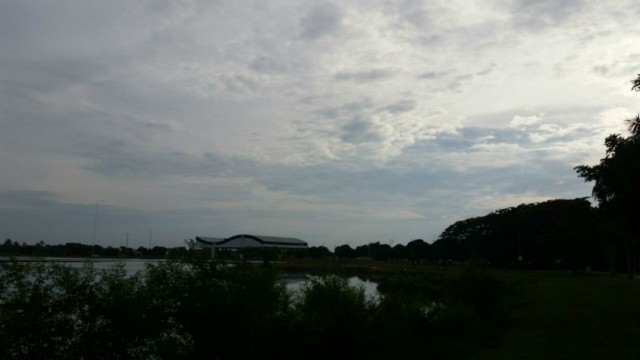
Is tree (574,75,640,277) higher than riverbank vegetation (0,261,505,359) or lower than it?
higher

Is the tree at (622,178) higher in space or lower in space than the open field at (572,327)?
higher

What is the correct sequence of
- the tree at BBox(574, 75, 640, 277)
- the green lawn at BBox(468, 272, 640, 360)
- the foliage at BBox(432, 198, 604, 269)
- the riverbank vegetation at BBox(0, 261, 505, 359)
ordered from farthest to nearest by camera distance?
the foliage at BBox(432, 198, 604, 269)
the tree at BBox(574, 75, 640, 277)
the green lawn at BBox(468, 272, 640, 360)
the riverbank vegetation at BBox(0, 261, 505, 359)

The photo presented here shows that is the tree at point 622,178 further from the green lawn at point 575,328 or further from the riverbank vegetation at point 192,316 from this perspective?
the riverbank vegetation at point 192,316

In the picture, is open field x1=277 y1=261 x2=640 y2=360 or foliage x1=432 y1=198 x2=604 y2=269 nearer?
open field x1=277 y1=261 x2=640 y2=360

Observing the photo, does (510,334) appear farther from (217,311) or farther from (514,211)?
(514,211)

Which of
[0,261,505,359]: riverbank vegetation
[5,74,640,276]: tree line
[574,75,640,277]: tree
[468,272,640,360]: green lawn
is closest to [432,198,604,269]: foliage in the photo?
[5,74,640,276]: tree line

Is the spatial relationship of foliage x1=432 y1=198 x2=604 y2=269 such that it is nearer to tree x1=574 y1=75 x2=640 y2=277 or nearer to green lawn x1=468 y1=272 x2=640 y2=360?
green lawn x1=468 y1=272 x2=640 y2=360

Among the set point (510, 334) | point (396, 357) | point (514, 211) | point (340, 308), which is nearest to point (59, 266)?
point (340, 308)

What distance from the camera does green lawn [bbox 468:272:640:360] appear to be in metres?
20.5

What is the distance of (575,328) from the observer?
1025 inches

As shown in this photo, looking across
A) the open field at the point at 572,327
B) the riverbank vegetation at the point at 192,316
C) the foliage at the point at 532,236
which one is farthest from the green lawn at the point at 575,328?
the foliage at the point at 532,236

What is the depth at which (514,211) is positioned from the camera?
118m

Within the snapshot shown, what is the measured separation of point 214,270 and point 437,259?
426ft

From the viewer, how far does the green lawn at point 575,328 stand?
20469mm
